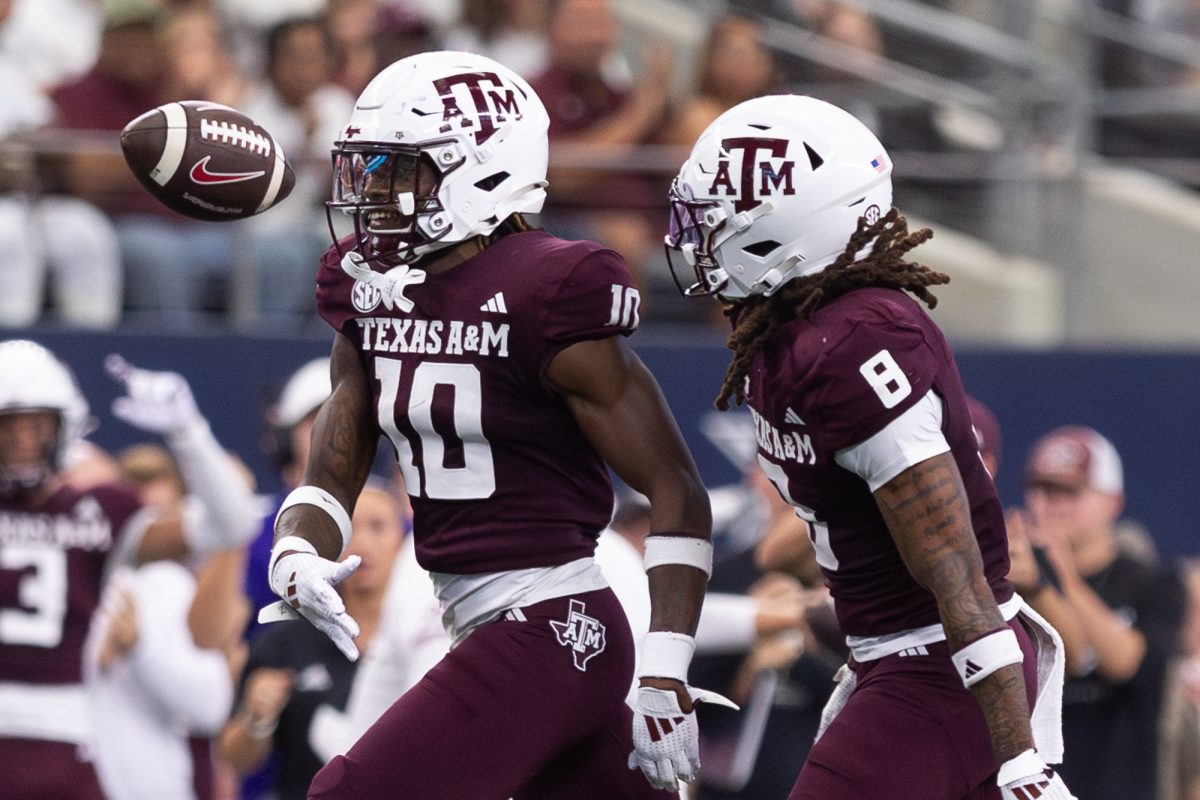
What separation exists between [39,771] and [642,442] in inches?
108

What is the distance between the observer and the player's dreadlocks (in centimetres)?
366

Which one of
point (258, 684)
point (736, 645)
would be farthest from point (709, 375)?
point (258, 684)

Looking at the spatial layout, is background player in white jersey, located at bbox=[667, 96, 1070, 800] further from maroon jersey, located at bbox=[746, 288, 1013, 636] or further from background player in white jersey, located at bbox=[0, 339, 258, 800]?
background player in white jersey, located at bbox=[0, 339, 258, 800]

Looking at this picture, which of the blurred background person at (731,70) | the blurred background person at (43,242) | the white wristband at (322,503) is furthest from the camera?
the blurred background person at (731,70)

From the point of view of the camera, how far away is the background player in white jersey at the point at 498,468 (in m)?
3.70

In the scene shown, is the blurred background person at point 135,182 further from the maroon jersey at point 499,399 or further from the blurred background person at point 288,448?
the maroon jersey at point 499,399

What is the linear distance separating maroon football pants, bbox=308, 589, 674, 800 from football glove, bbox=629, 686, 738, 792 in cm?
13

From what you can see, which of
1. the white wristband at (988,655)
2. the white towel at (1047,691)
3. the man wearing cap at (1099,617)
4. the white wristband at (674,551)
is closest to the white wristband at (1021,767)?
the white wristband at (988,655)

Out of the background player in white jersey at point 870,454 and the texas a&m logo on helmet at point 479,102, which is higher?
the texas a&m logo on helmet at point 479,102

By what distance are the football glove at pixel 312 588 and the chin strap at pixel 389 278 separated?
1.55ft

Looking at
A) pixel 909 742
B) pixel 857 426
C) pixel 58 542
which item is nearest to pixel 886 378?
pixel 857 426

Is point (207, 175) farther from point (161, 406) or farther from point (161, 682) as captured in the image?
point (161, 682)

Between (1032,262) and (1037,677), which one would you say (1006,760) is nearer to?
(1037,677)

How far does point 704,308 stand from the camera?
783 centimetres
